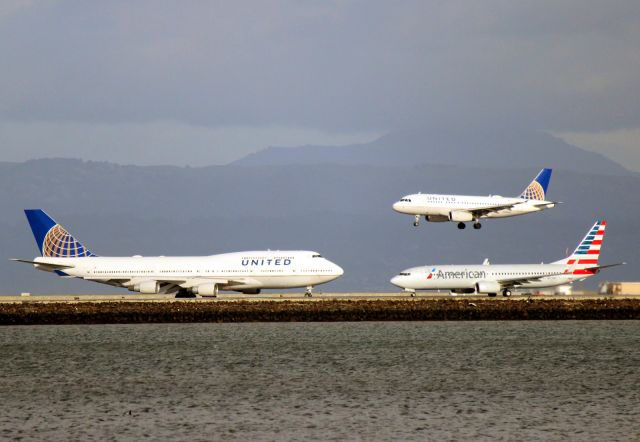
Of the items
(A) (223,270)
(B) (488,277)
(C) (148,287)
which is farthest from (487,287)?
(C) (148,287)

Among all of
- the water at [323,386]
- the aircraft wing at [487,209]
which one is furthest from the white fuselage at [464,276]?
the water at [323,386]

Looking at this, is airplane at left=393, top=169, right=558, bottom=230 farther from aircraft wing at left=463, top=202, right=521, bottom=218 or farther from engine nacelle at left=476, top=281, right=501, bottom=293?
engine nacelle at left=476, top=281, right=501, bottom=293

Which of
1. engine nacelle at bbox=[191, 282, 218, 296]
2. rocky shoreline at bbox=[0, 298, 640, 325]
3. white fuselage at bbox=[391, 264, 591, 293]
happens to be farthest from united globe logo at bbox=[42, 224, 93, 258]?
white fuselage at bbox=[391, 264, 591, 293]

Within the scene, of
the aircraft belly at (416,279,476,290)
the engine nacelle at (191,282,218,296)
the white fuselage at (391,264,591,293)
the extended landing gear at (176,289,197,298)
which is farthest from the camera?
the aircraft belly at (416,279,476,290)

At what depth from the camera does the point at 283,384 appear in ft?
163

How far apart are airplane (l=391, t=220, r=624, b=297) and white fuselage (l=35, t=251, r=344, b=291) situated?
1317cm

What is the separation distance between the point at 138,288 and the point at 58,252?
54.0 feet

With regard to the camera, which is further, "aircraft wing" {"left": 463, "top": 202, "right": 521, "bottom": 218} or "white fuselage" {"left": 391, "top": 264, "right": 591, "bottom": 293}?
"aircraft wing" {"left": 463, "top": 202, "right": 521, "bottom": 218}

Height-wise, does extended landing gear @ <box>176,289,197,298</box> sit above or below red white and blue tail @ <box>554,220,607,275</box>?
below

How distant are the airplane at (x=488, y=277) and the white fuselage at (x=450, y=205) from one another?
21.8 feet

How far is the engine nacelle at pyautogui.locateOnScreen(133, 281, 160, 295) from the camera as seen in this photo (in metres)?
120

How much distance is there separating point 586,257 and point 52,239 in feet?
226

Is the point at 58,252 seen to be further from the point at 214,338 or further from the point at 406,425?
the point at 406,425

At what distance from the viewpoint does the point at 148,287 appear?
394ft
